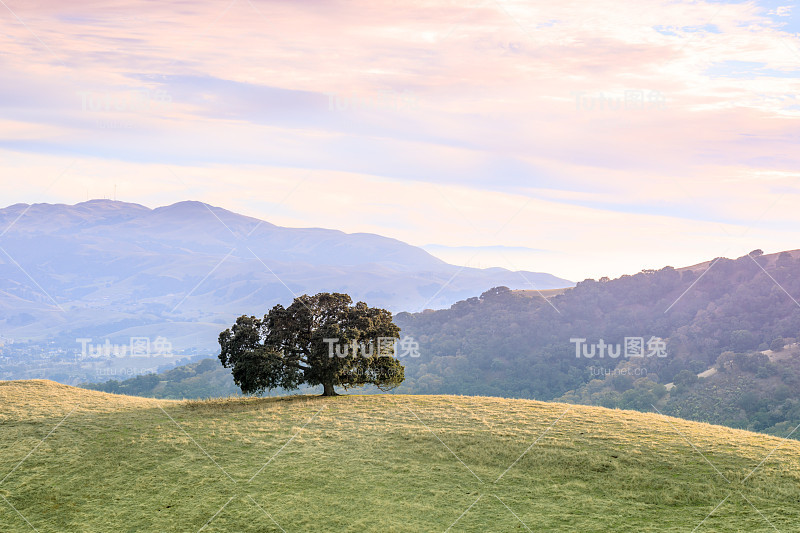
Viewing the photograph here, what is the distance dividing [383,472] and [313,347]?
44.9ft

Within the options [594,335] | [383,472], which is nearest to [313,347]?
[383,472]

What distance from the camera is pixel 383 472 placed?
79.5ft

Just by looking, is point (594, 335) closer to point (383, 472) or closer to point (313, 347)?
point (313, 347)

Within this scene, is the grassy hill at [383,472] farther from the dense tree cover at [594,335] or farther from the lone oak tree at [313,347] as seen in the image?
the dense tree cover at [594,335]

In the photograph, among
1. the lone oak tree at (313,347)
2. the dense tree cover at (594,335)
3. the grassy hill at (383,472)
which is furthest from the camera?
the dense tree cover at (594,335)

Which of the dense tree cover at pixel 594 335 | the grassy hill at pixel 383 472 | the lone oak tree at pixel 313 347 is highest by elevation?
the lone oak tree at pixel 313 347

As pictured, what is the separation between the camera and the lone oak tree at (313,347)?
35656 mm

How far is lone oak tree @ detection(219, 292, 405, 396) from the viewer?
35.7 m

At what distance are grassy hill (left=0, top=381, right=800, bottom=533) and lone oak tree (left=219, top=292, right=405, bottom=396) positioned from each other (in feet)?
9.68

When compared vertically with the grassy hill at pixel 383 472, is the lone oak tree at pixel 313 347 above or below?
above

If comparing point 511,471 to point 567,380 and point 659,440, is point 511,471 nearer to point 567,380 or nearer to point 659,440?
point 659,440

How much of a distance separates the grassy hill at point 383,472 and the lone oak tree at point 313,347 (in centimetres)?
295

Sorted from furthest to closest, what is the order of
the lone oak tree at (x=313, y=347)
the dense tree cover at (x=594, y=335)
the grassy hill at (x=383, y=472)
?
the dense tree cover at (x=594, y=335), the lone oak tree at (x=313, y=347), the grassy hill at (x=383, y=472)

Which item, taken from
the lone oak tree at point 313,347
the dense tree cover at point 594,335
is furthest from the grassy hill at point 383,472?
the dense tree cover at point 594,335
